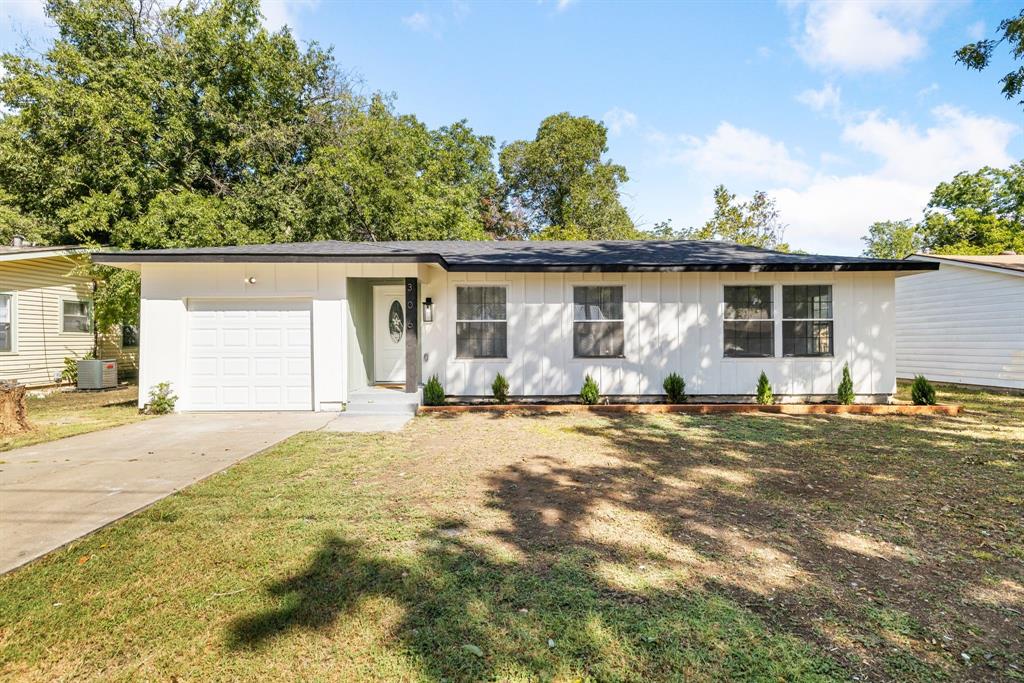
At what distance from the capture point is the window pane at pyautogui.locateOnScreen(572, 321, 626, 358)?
902 centimetres

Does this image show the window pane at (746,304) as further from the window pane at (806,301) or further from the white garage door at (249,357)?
the white garage door at (249,357)

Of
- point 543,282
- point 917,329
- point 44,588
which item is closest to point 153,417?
point 44,588

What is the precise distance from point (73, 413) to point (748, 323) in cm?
1245

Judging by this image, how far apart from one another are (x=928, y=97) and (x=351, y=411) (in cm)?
1825

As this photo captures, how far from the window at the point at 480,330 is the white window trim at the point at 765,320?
410cm

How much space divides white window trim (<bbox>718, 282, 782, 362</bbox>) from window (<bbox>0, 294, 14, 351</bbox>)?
16.1 meters

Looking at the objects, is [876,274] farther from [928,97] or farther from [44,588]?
[44,588]

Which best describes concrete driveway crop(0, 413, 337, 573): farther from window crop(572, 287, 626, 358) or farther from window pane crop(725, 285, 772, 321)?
window pane crop(725, 285, 772, 321)

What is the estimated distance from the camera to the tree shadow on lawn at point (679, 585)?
81.0 inches

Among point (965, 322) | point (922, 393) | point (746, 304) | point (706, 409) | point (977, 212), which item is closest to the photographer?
point (922, 393)

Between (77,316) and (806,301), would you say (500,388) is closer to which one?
(806,301)

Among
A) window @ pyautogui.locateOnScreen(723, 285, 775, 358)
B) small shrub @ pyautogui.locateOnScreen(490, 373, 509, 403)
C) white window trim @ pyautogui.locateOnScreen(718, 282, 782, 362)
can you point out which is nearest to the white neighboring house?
white window trim @ pyautogui.locateOnScreen(718, 282, 782, 362)

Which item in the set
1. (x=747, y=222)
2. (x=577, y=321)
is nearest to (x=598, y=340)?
(x=577, y=321)

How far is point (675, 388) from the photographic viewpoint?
8.69 meters
